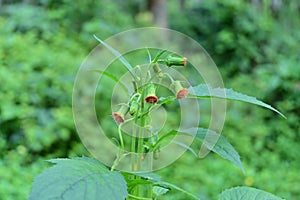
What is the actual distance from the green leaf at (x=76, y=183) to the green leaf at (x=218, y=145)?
125 millimetres

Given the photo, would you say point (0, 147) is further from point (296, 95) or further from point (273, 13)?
point (273, 13)

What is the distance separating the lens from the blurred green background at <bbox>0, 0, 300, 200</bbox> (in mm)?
2498

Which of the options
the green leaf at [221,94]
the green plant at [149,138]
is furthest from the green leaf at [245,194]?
the green leaf at [221,94]

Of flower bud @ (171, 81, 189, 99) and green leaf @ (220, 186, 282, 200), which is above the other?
flower bud @ (171, 81, 189, 99)

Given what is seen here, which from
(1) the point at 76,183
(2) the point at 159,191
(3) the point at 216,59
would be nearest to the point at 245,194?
(2) the point at 159,191

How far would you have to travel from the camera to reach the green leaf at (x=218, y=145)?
0.51 metres

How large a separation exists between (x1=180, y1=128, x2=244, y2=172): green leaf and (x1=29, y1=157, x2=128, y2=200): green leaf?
0.12 meters

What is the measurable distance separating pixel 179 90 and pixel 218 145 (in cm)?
8

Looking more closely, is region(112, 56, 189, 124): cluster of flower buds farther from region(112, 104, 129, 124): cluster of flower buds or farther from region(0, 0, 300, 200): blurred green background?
region(0, 0, 300, 200): blurred green background

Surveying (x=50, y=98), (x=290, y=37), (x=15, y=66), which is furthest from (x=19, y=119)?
(x=290, y=37)

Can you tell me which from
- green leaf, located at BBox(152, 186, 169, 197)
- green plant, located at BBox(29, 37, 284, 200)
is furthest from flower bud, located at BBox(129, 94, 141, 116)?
green leaf, located at BBox(152, 186, 169, 197)

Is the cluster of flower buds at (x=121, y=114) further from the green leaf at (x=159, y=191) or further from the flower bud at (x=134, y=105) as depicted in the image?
the green leaf at (x=159, y=191)

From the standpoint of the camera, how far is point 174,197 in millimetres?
2004

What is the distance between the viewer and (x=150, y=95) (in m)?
0.52
